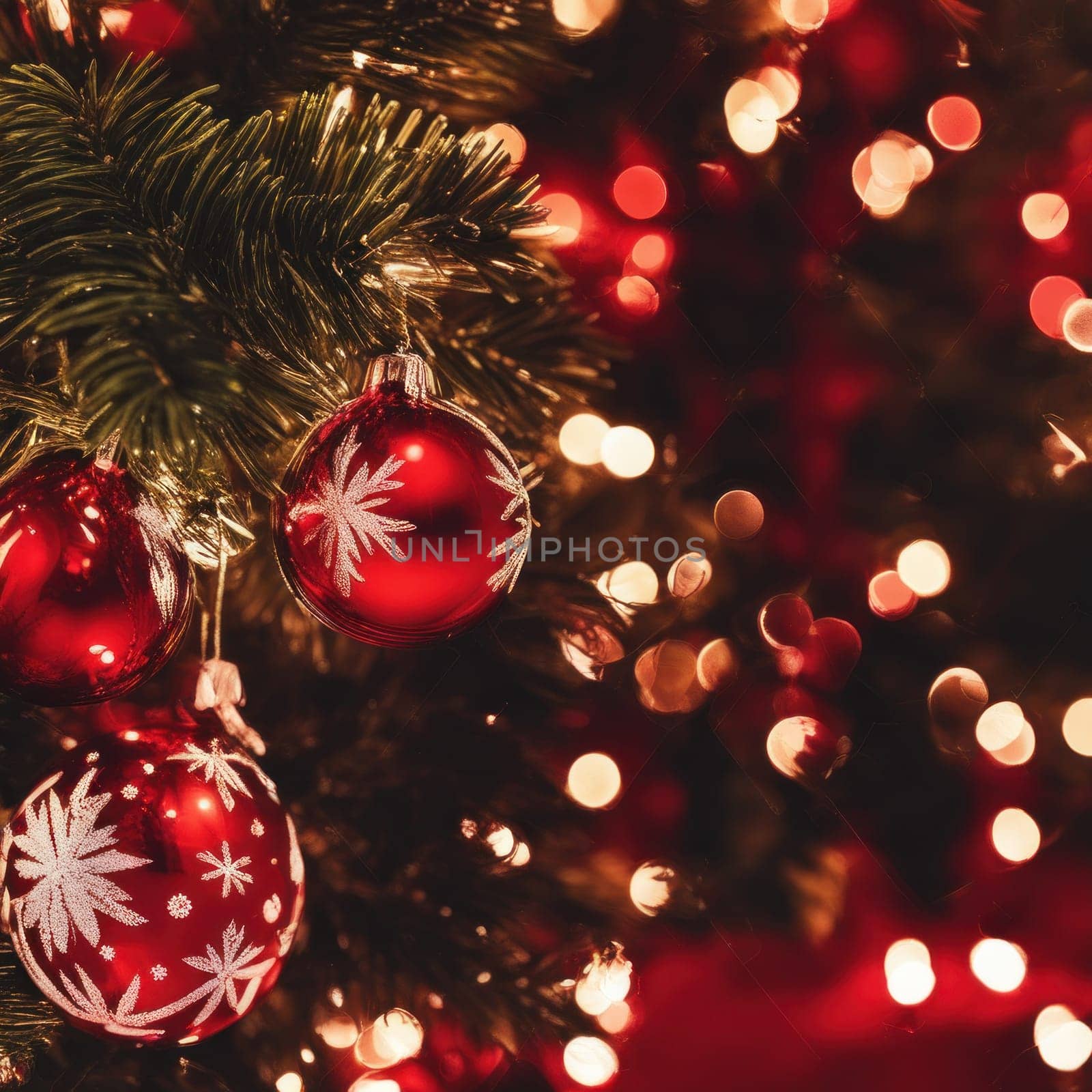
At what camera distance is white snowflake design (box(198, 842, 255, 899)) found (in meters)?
0.39

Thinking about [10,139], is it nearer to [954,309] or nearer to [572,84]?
[572,84]

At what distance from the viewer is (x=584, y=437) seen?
76 centimetres

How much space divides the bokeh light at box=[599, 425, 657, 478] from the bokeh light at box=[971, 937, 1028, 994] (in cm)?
54

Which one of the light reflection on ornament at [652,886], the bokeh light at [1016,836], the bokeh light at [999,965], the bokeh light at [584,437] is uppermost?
the bokeh light at [584,437]

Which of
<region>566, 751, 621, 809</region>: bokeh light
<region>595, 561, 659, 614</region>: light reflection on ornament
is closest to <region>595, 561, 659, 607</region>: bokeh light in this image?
<region>595, 561, 659, 614</region>: light reflection on ornament

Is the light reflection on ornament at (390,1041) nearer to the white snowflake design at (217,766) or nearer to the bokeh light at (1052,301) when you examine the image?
the white snowflake design at (217,766)

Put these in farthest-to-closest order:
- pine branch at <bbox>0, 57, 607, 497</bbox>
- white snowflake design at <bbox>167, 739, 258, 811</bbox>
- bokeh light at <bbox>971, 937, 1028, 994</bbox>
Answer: bokeh light at <bbox>971, 937, 1028, 994</bbox>, white snowflake design at <bbox>167, 739, 258, 811</bbox>, pine branch at <bbox>0, 57, 607, 497</bbox>

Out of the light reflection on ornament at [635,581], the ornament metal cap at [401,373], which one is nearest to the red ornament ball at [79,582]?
the ornament metal cap at [401,373]

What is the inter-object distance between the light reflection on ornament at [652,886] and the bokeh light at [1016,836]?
0.96 ft

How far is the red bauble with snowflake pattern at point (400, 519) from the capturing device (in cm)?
36

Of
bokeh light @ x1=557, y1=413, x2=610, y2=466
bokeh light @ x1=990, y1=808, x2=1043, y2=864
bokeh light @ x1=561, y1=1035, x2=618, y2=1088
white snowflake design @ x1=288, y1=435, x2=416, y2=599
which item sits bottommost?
bokeh light @ x1=561, y1=1035, x2=618, y2=1088

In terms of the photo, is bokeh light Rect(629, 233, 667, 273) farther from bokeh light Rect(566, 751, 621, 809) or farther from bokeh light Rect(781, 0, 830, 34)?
bokeh light Rect(566, 751, 621, 809)

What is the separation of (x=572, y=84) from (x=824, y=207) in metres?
0.24

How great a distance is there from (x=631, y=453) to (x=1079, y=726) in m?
0.45
